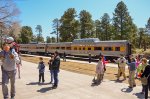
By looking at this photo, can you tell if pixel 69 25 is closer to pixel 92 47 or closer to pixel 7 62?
pixel 92 47

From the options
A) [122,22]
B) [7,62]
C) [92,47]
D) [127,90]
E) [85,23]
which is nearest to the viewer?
[7,62]

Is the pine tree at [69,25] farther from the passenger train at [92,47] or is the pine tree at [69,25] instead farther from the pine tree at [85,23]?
the passenger train at [92,47]

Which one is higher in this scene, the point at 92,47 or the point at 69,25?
the point at 69,25

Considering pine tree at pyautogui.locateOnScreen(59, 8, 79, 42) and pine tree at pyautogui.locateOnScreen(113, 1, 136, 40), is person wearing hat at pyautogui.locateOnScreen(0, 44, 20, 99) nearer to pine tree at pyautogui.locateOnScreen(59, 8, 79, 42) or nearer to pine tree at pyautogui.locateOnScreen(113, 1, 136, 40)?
pine tree at pyautogui.locateOnScreen(113, 1, 136, 40)

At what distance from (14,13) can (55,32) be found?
5911cm

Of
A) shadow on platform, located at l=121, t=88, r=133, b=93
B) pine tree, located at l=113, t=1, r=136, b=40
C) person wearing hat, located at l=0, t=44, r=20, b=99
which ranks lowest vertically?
shadow on platform, located at l=121, t=88, r=133, b=93

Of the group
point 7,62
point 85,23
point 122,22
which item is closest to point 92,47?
point 122,22

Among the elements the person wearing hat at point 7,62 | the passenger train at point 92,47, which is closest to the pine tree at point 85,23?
the passenger train at point 92,47

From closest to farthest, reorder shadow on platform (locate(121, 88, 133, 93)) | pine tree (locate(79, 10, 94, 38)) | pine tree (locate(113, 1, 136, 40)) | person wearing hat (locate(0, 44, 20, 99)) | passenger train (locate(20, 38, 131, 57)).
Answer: person wearing hat (locate(0, 44, 20, 99)) → shadow on platform (locate(121, 88, 133, 93)) → passenger train (locate(20, 38, 131, 57)) → pine tree (locate(113, 1, 136, 40)) → pine tree (locate(79, 10, 94, 38))

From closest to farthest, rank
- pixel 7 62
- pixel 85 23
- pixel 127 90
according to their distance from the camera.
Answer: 1. pixel 7 62
2. pixel 127 90
3. pixel 85 23

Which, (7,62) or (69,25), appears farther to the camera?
(69,25)

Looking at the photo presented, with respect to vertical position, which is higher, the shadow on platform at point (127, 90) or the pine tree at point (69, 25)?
the pine tree at point (69, 25)

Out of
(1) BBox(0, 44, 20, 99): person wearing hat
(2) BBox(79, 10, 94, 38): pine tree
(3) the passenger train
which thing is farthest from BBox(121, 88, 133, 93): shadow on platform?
(2) BBox(79, 10, 94, 38): pine tree

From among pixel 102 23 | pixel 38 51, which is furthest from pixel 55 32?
pixel 38 51
